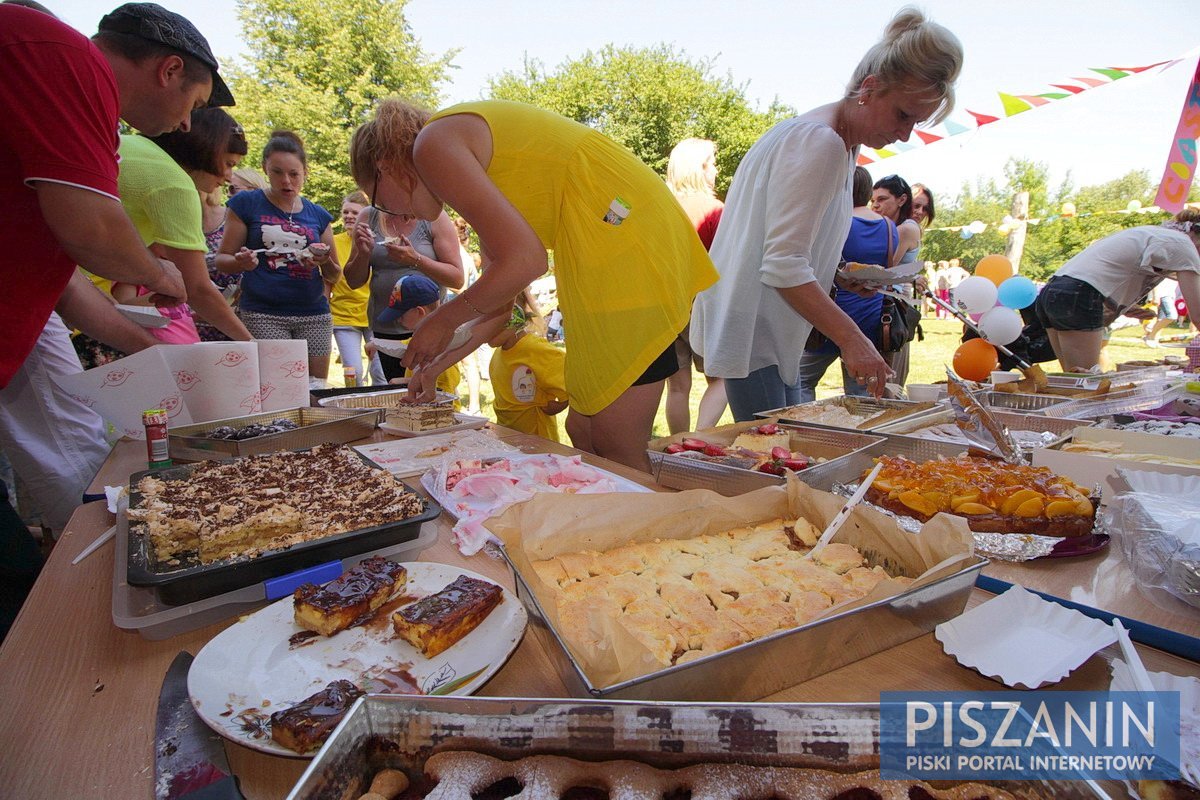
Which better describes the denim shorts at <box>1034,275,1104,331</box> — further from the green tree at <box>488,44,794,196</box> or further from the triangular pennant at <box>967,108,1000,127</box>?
the green tree at <box>488,44,794,196</box>

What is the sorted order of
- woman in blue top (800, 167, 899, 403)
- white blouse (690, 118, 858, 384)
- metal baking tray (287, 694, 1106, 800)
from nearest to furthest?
1. metal baking tray (287, 694, 1106, 800)
2. white blouse (690, 118, 858, 384)
3. woman in blue top (800, 167, 899, 403)

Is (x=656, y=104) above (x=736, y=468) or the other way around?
above

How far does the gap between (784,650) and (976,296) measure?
4393 millimetres

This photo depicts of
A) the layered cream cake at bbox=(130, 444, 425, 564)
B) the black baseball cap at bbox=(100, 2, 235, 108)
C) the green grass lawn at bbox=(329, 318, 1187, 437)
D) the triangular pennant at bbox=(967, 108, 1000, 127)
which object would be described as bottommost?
the green grass lawn at bbox=(329, 318, 1187, 437)

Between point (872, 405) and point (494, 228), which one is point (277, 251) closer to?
point (494, 228)

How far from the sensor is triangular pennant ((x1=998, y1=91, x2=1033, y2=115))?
674cm

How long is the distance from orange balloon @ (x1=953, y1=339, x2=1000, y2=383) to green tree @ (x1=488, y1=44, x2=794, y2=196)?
59.4 feet

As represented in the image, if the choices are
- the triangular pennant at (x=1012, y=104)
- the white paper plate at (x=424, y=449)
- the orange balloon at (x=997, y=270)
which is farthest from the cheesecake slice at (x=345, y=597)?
the triangular pennant at (x=1012, y=104)

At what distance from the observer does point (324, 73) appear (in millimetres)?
20719

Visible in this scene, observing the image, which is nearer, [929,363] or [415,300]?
[415,300]

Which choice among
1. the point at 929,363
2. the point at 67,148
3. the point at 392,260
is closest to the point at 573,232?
the point at 67,148

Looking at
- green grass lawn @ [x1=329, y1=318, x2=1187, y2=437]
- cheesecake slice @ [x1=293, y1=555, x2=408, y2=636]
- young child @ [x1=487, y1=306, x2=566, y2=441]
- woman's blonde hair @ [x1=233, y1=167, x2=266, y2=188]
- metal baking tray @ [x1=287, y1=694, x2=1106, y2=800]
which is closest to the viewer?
metal baking tray @ [x1=287, y1=694, x2=1106, y2=800]

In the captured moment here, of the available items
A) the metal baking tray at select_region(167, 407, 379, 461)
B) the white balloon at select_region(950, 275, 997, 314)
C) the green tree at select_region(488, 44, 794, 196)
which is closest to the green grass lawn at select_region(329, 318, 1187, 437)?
the white balloon at select_region(950, 275, 997, 314)

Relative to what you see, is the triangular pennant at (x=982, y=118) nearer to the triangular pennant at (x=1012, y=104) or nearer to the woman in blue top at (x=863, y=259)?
the triangular pennant at (x=1012, y=104)
